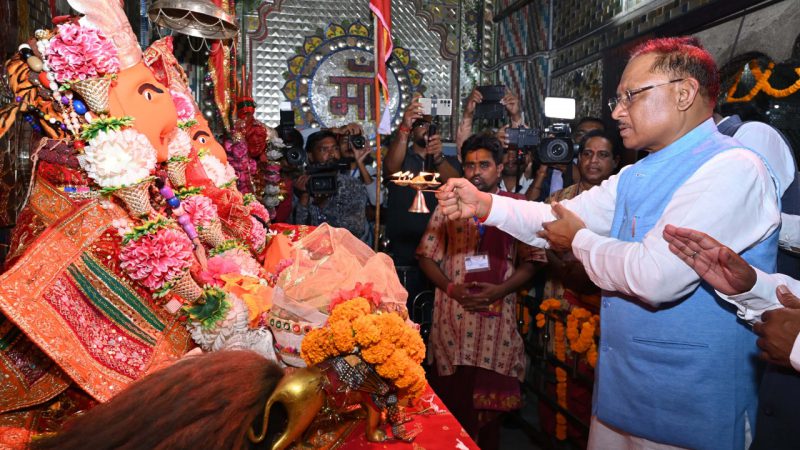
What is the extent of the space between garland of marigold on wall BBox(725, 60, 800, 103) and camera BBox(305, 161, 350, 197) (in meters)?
3.28

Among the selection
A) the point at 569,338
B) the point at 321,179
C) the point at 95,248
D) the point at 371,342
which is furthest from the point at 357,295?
the point at 321,179

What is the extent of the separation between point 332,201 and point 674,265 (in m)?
3.88

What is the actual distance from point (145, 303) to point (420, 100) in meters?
3.18

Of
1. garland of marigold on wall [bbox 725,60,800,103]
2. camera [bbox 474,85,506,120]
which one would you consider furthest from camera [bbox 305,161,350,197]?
garland of marigold on wall [bbox 725,60,800,103]

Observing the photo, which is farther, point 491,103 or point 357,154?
point 357,154

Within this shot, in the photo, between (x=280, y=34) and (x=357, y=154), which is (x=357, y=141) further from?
(x=280, y=34)

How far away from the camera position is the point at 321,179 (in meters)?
5.31

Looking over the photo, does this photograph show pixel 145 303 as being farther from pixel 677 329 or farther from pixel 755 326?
pixel 755 326

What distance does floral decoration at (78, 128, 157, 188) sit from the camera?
6.03ft

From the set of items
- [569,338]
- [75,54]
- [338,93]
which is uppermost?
[338,93]

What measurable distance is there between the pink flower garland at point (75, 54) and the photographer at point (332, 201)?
135 inches

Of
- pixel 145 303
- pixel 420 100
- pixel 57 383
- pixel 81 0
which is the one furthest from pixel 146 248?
pixel 420 100

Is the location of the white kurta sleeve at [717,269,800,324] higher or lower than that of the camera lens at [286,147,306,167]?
lower

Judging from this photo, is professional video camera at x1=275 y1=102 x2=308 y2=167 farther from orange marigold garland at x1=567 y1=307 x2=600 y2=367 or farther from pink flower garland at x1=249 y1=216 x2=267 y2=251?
orange marigold garland at x1=567 y1=307 x2=600 y2=367
